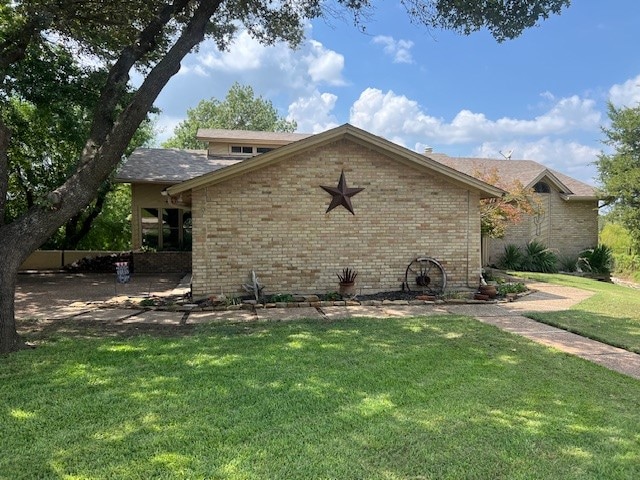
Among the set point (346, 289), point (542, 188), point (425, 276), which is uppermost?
point (542, 188)

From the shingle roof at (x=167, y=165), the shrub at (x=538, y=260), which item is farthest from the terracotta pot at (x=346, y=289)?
the shrub at (x=538, y=260)

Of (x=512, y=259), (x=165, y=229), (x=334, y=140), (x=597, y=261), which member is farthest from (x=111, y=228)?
(x=597, y=261)

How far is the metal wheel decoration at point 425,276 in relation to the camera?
34.3 feet

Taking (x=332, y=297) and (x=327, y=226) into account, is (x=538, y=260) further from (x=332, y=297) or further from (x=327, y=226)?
(x=332, y=297)

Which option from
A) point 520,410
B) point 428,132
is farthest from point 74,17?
point 428,132

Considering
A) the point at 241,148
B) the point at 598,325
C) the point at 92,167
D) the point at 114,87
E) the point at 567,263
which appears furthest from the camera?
the point at 241,148

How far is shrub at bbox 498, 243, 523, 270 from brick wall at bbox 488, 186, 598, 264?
35.6 inches

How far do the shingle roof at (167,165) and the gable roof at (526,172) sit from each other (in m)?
11.9

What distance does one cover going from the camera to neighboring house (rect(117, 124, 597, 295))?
9578 millimetres

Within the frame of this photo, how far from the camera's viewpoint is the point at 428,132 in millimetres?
27750

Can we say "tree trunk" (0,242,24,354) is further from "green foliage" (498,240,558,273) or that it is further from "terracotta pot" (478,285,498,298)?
"green foliage" (498,240,558,273)

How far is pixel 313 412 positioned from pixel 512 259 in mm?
17556

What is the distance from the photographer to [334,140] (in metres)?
10.1

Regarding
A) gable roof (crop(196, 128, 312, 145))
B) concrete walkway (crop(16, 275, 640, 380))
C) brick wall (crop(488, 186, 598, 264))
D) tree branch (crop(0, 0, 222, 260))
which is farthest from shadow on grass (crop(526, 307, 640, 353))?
gable roof (crop(196, 128, 312, 145))
